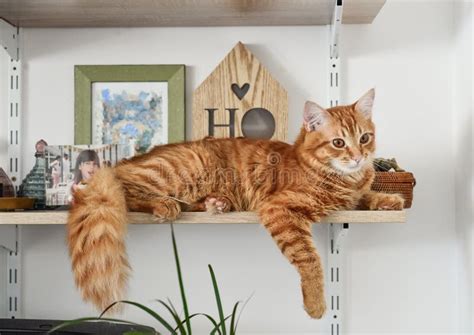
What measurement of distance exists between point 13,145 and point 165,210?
557mm

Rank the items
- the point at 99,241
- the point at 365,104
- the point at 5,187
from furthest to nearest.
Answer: the point at 5,187 < the point at 365,104 < the point at 99,241

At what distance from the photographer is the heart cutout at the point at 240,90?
146 cm

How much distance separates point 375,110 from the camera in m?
1.50

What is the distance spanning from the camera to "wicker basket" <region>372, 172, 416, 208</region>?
128 centimetres

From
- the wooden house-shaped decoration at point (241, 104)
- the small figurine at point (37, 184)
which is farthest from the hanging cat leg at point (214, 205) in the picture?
the small figurine at point (37, 184)

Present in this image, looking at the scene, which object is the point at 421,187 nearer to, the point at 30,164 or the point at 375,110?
the point at 375,110

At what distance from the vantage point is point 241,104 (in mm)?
1456

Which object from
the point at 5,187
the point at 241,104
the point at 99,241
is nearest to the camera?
the point at 99,241

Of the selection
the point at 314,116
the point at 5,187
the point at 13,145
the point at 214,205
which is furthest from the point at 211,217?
the point at 13,145

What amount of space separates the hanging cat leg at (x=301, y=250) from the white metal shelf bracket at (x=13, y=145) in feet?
2.22

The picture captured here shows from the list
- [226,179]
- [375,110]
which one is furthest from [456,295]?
[226,179]

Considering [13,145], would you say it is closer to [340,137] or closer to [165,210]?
[165,210]

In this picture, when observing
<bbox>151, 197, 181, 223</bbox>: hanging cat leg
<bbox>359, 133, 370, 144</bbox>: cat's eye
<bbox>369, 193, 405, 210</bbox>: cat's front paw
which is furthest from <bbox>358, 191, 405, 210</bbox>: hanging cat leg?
<bbox>151, 197, 181, 223</bbox>: hanging cat leg

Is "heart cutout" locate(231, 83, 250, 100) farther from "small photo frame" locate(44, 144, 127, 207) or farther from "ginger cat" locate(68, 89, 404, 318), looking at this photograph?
"small photo frame" locate(44, 144, 127, 207)
